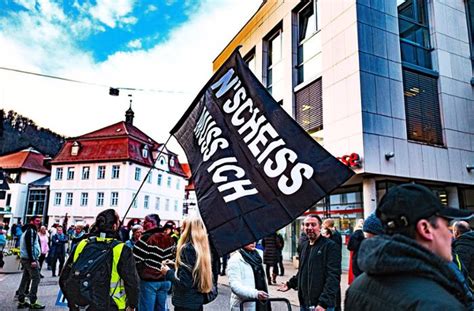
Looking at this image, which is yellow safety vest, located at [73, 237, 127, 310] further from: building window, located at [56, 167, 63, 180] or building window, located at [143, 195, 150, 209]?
building window, located at [56, 167, 63, 180]

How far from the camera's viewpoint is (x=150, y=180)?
4288 cm

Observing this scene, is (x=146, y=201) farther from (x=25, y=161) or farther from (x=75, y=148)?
(x=25, y=161)

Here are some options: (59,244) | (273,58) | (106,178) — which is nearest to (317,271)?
(59,244)

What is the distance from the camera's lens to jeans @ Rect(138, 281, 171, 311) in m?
4.76

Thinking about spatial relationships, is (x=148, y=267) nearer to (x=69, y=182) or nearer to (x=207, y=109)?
(x=207, y=109)

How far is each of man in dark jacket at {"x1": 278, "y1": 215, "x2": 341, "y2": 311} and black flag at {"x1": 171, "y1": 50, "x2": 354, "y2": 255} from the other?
186 cm

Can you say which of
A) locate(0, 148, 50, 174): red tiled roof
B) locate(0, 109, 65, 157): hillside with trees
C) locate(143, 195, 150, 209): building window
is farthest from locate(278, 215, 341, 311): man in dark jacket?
locate(0, 109, 65, 157): hillside with trees

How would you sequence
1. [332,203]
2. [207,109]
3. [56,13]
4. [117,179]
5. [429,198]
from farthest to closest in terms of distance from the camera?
[117,179], [332,203], [56,13], [207,109], [429,198]

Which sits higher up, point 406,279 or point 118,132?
point 118,132

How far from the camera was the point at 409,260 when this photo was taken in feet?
4.38

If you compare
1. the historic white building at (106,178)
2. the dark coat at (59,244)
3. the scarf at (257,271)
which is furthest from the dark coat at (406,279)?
the historic white building at (106,178)

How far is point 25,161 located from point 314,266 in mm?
A: 55092

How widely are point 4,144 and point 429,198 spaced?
66477mm

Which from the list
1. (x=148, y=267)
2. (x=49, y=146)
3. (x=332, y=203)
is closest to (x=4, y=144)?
(x=49, y=146)
